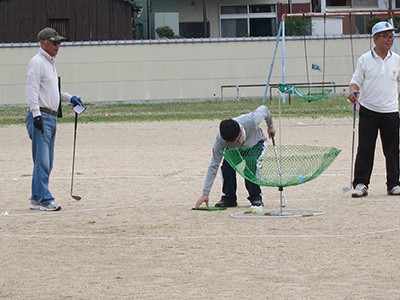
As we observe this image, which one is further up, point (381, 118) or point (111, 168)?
point (381, 118)

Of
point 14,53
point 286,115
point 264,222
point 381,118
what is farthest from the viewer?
point 14,53

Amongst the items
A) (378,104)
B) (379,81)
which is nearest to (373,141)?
(378,104)

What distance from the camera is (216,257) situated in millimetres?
5363

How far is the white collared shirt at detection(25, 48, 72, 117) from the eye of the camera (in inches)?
294

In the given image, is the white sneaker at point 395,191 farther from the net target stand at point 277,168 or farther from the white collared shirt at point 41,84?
the white collared shirt at point 41,84

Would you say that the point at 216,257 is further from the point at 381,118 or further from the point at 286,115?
the point at 286,115

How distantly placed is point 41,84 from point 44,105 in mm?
219

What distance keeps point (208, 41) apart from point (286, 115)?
9957mm

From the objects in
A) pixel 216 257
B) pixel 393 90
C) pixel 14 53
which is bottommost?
pixel 216 257

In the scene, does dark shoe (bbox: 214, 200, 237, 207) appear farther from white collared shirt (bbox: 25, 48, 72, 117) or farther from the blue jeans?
white collared shirt (bbox: 25, 48, 72, 117)

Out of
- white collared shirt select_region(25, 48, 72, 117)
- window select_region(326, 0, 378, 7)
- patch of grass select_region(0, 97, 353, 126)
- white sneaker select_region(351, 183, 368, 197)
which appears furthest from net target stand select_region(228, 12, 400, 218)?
window select_region(326, 0, 378, 7)

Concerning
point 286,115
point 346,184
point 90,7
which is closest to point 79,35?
point 90,7

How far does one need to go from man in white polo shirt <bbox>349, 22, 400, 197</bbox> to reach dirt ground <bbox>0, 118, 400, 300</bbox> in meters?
0.30

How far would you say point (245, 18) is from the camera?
39188mm
